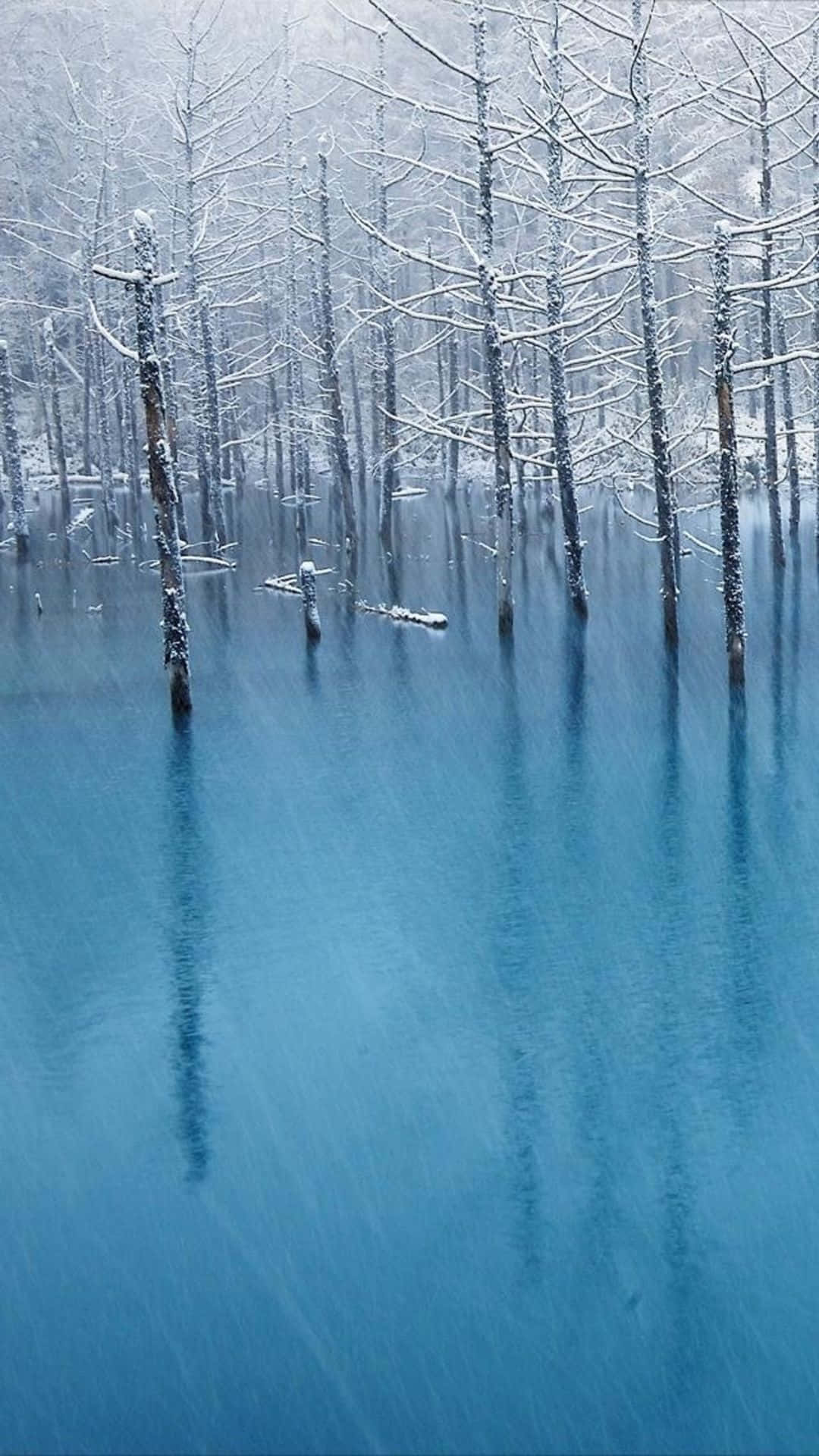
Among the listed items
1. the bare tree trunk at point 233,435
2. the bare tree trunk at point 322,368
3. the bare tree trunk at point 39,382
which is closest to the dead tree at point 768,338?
the bare tree trunk at point 322,368

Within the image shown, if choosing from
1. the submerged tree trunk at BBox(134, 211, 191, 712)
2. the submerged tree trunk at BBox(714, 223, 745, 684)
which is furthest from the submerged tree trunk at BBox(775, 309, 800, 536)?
the submerged tree trunk at BBox(134, 211, 191, 712)

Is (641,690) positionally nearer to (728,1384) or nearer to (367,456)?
(728,1384)

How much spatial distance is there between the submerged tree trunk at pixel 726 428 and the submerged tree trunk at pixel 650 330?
3.18 meters

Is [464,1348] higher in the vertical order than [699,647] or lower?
lower

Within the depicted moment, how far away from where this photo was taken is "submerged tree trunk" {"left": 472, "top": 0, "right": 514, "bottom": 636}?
945 inches

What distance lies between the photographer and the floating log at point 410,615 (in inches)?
1062

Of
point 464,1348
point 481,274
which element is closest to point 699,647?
point 481,274

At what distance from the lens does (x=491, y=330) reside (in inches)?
955

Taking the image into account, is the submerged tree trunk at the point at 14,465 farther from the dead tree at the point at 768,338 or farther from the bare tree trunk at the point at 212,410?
the dead tree at the point at 768,338

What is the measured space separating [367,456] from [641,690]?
42.2m

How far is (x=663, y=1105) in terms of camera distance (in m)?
9.48

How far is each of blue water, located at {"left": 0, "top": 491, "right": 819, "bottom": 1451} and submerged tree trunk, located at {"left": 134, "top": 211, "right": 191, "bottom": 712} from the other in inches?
69.1

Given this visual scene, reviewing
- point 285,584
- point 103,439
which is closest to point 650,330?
point 285,584

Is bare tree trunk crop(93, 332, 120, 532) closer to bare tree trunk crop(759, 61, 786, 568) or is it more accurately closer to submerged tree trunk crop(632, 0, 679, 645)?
bare tree trunk crop(759, 61, 786, 568)
